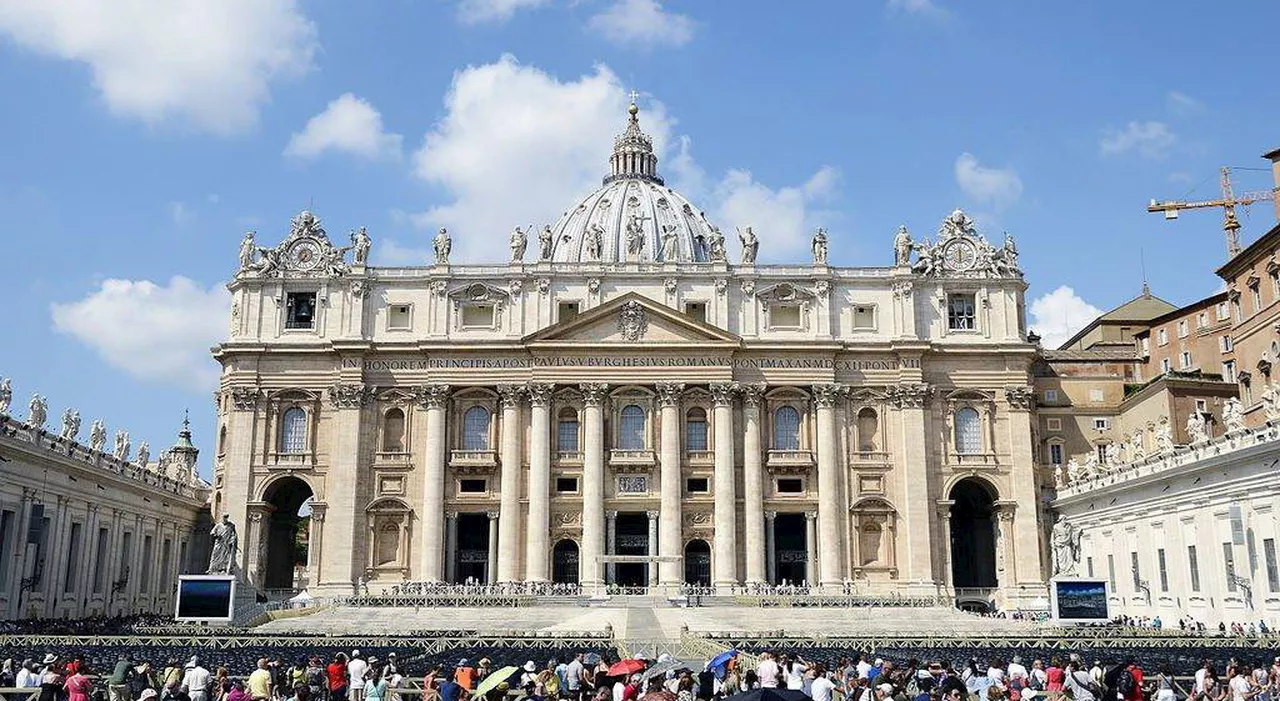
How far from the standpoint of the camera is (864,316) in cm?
7519

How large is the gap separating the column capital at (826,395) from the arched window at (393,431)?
2604 centimetres

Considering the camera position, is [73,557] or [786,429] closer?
[73,557]

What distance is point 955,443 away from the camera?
7325 cm

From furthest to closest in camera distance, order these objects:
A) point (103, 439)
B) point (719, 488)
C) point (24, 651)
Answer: point (719, 488), point (103, 439), point (24, 651)

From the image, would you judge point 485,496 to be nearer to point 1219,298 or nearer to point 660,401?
point 660,401

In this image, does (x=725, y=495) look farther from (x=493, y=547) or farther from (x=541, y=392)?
(x=493, y=547)

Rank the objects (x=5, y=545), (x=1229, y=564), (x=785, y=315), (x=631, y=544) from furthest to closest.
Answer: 1. (x=785, y=315)
2. (x=631, y=544)
3. (x=5, y=545)
4. (x=1229, y=564)

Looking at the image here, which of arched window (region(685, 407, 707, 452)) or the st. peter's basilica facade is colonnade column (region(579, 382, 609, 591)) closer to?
the st. peter's basilica facade

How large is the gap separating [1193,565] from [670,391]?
31.0 metres

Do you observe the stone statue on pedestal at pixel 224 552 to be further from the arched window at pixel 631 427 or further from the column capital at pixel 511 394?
the arched window at pixel 631 427

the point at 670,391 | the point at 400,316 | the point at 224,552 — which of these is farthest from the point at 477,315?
the point at 224,552

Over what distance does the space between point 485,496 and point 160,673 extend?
44882mm

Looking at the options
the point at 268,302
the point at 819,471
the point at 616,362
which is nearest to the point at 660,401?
the point at 616,362

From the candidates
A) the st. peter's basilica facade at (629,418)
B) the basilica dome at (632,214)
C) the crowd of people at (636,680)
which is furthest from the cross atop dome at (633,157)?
the crowd of people at (636,680)
